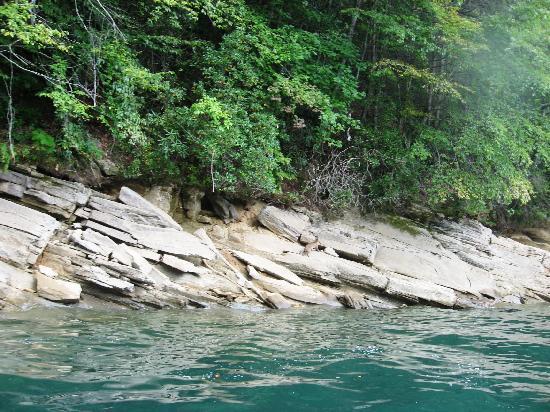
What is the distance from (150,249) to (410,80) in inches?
464

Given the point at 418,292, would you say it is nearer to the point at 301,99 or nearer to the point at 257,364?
the point at 301,99

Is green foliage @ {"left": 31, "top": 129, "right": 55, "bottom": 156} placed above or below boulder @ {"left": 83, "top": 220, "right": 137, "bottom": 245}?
above

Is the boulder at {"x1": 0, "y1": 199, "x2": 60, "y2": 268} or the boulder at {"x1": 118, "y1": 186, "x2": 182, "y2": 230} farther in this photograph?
the boulder at {"x1": 118, "y1": 186, "x2": 182, "y2": 230}

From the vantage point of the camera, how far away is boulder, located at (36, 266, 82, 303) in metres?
8.88

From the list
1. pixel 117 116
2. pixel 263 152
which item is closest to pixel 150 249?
pixel 117 116

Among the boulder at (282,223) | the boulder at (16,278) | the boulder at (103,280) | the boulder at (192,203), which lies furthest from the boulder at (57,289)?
the boulder at (282,223)

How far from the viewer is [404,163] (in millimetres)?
16516

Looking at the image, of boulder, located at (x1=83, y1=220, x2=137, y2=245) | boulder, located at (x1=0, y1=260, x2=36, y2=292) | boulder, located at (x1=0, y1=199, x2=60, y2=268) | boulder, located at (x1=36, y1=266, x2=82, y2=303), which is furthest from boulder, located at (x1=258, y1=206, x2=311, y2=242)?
boulder, located at (x1=0, y1=260, x2=36, y2=292)

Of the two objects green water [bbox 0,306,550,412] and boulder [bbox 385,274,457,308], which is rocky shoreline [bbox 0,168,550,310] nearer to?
boulder [bbox 385,274,457,308]

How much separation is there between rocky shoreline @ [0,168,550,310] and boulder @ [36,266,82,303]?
0.06 feet

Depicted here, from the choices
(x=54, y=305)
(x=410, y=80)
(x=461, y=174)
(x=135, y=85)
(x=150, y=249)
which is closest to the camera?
(x=54, y=305)

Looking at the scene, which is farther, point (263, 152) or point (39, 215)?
point (263, 152)

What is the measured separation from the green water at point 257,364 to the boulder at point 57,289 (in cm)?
40

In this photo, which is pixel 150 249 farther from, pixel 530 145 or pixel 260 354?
pixel 530 145
